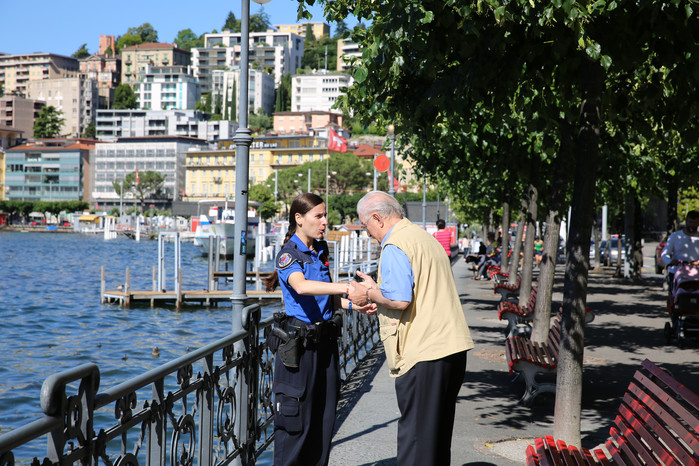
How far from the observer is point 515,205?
25.8 m

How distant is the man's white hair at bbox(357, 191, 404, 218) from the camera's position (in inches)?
182

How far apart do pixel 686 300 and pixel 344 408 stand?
6.52 meters

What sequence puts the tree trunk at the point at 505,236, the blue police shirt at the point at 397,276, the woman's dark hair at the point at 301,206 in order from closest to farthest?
the blue police shirt at the point at 397,276 < the woman's dark hair at the point at 301,206 < the tree trunk at the point at 505,236

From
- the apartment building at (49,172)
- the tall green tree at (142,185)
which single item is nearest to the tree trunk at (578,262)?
the tall green tree at (142,185)

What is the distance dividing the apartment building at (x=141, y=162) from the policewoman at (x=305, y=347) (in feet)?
559

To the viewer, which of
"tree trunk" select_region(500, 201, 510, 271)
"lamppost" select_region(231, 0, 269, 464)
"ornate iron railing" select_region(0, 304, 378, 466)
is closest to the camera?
"ornate iron railing" select_region(0, 304, 378, 466)

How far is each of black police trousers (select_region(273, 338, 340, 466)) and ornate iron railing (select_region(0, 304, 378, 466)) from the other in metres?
0.40

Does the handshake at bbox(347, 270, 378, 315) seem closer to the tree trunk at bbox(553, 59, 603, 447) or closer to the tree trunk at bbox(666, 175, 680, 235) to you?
the tree trunk at bbox(553, 59, 603, 447)

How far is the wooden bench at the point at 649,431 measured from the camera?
11.9ft

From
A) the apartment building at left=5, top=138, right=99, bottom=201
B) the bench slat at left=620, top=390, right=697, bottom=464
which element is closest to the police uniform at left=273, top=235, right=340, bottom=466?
the bench slat at left=620, top=390, right=697, bottom=464

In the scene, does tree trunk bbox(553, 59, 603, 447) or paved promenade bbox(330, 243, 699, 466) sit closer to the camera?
tree trunk bbox(553, 59, 603, 447)

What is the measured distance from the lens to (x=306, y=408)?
4.98 metres

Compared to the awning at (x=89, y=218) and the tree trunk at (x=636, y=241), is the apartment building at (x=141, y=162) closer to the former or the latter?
the awning at (x=89, y=218)

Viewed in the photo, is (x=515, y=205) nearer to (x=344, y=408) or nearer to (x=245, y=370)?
(x=344, y=408)
